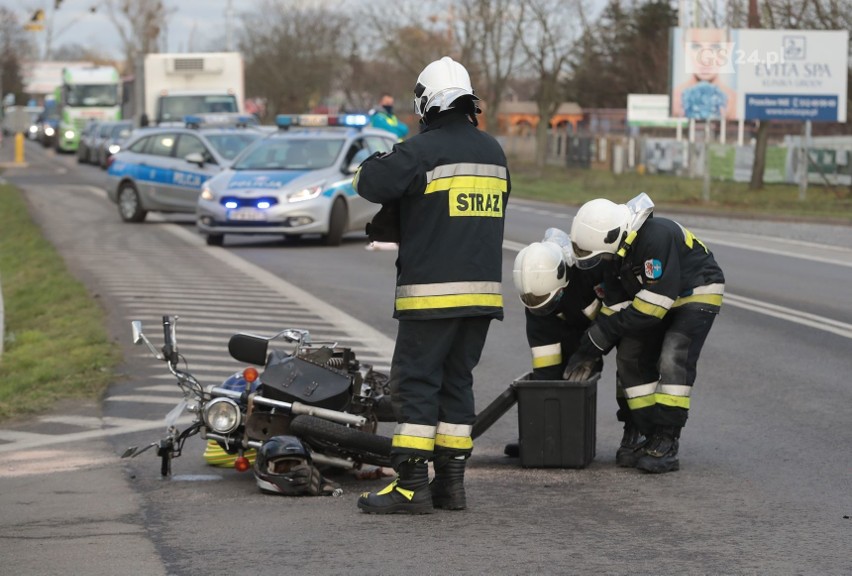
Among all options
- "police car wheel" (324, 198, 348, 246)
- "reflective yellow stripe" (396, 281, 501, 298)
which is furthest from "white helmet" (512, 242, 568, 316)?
"police car wheel" (324, 198, 348, 246)

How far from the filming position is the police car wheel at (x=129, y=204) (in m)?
25.1

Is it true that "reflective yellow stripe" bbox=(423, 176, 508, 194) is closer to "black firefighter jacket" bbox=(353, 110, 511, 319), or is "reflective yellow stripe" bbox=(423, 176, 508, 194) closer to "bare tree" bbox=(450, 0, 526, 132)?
"black firefighter jacket" bbox=(353, 110, 511, 319)

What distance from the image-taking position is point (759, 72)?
34906mm

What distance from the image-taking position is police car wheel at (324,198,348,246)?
20.5 metres

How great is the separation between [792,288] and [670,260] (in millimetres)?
9237

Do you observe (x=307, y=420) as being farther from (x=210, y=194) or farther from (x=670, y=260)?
(x=210, y=194)

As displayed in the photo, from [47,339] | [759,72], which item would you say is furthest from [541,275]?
[759,72]

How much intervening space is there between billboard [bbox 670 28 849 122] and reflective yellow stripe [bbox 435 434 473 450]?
29779 mm

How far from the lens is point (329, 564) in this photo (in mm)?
5242

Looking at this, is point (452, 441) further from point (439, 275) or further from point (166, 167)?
point (166, 167)

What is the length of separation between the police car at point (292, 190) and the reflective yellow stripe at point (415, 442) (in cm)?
1364

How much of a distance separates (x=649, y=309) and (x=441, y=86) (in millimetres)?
1587

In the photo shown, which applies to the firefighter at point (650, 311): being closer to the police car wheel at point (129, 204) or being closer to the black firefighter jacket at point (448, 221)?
the black firefighter jacket at point (448, 221)

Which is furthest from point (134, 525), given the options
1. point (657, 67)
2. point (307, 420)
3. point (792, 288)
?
point (657, 67)
